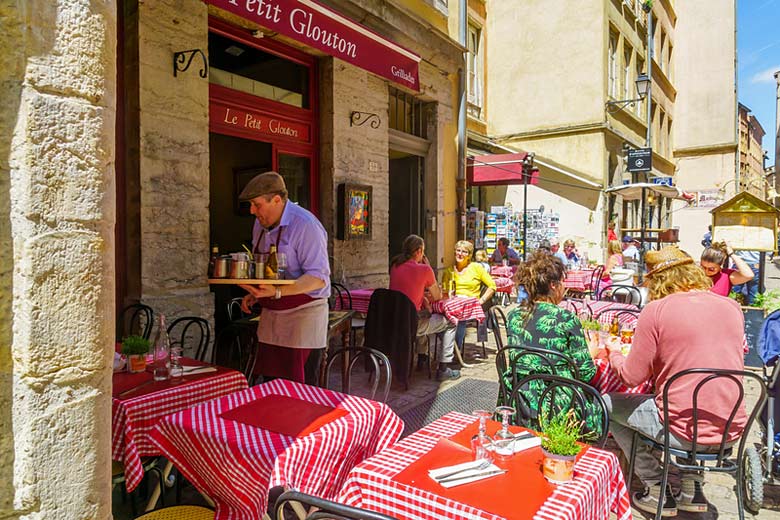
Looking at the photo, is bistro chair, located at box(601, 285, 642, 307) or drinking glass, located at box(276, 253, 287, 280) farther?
bistro chair, located at box(601, 285, 642, 307)

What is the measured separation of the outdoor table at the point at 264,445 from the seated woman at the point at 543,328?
3.14ft

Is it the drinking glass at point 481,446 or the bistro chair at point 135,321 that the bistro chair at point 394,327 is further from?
the drinking glass at point 481,446

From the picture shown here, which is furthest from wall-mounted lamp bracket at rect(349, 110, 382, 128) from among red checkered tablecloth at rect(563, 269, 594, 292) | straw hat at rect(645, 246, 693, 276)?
straw hat at rect(645, 246, 693, 276)

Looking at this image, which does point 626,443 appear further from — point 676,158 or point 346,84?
point 676,158

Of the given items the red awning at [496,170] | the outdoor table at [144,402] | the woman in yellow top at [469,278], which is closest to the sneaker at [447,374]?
the woman in yellow top at [469,278]

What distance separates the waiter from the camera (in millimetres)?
3443

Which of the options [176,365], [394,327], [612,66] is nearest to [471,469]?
[176,365]

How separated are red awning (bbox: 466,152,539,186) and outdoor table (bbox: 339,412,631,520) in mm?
9774

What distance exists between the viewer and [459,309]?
6.27m

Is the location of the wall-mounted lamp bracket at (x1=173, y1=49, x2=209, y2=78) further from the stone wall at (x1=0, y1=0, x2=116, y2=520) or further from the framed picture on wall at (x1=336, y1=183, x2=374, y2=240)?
the stone wall at (x1=0, y1=0, x2=116, y2=520)

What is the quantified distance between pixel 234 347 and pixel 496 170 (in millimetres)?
8225

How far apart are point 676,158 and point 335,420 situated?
111 feet

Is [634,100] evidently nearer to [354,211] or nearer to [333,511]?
Answer: [354,211]

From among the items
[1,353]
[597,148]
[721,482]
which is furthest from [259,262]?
[597,148]
